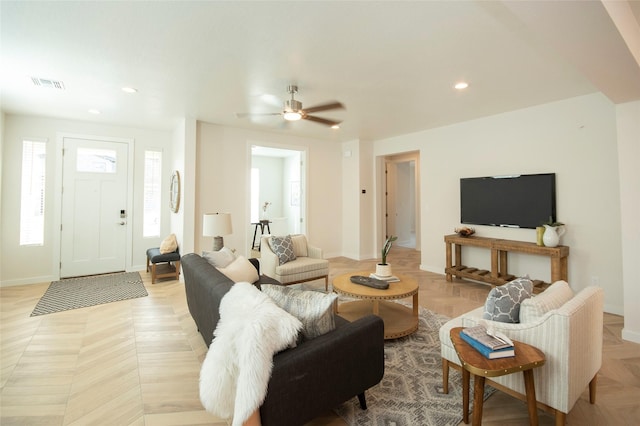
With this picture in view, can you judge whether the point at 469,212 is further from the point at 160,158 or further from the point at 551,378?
the point at 160,158

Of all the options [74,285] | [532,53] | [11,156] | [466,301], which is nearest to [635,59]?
[532,53]

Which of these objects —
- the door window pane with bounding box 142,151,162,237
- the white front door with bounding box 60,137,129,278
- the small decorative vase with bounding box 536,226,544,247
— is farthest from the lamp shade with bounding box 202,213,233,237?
the small decorative vase with bounding box 536,226,544,247

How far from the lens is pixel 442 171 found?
5188 millimetres

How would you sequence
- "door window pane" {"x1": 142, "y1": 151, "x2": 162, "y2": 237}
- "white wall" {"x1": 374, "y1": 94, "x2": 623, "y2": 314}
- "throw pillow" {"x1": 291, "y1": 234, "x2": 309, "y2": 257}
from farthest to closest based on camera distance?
"door window pane" {"x1": 142, "y1": 151, "x2": 162, "y2": 237}
"throw pillow" {"x1": 291, "y1": 234, "x2": 309, "y2": 257}
"white wall" {"x1": 374, "y1": 94, "x2": 623, "y2": 314}

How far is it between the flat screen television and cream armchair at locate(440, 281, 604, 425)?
251 centimetres

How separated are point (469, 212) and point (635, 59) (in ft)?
9.72

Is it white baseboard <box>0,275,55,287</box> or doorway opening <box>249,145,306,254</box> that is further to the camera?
doorway opening <box>249,145,306,254</box>

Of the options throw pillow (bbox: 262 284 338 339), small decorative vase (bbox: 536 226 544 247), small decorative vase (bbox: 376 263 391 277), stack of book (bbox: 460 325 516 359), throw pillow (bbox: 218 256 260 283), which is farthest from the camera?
small decorative vase (bbox: 536 226 544 247)

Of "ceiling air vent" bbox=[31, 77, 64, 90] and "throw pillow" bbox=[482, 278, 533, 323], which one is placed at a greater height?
"ceiling air vent" bbox=[31, 77, 64, 90]

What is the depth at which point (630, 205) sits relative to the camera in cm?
276

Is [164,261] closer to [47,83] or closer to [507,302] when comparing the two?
[47,83]

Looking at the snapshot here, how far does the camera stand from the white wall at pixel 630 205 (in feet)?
8.94

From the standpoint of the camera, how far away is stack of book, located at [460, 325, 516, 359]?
148 cm

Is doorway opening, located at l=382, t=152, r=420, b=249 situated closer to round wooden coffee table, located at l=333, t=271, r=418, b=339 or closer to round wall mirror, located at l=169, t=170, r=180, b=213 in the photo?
round wooden coffee table, located at l=333, t=271, r=418, b=339
